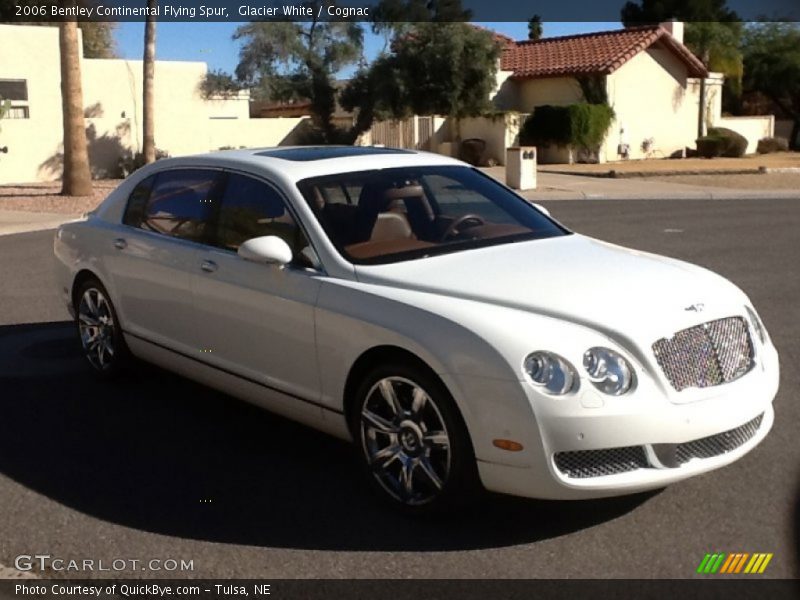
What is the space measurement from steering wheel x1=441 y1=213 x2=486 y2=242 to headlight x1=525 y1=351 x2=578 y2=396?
153cm

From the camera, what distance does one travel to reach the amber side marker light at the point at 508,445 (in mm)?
4383

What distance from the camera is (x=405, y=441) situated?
484cm

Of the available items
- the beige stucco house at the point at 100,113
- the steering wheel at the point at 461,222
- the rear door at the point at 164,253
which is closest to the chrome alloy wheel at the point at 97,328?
the rear door at the point at 164,253

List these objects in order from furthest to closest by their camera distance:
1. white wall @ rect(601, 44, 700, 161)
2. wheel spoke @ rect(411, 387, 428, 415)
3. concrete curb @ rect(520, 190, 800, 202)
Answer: white wall @ rect(601, 44, 700, 161) < concrete curb @ rect(520, 190, 800, 202) < wheel spoke @ rect(411, 387, 428, 415)

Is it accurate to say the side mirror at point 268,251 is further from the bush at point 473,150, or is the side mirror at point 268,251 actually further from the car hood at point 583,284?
the bush at point 473,150

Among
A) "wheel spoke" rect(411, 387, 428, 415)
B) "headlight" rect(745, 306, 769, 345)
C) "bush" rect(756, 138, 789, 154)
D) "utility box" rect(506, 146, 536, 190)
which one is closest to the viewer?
"wheel spoke" rect(411, 387, 428, 415)

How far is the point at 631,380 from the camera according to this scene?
4434 mm

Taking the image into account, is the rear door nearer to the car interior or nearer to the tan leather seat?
the car interior

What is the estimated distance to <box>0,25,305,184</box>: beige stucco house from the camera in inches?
1064

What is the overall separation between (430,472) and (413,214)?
1746mm

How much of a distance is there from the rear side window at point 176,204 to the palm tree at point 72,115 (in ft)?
53.1

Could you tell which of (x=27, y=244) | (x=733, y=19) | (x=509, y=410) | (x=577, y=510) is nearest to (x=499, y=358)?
(x=509, y=410)

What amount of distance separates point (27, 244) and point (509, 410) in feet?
43.3

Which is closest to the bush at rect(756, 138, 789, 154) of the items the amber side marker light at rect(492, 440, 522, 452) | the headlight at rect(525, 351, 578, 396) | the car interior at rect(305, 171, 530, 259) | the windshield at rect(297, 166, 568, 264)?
the windshield at rect(297, 166, 568, 264)
